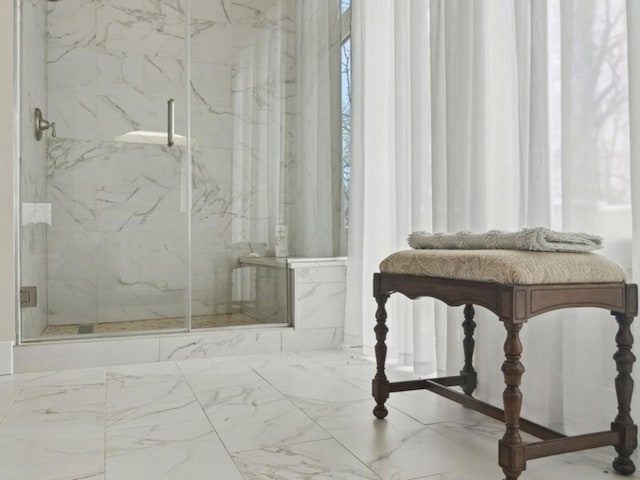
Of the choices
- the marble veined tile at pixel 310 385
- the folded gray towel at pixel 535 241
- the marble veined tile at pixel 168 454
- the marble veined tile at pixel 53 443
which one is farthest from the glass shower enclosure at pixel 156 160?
the folded gray towel at pixel 535 241

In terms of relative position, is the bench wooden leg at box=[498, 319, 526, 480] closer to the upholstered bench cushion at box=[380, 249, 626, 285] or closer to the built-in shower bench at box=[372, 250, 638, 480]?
the built-in shower bench at box=[372, 250, 638, 480]

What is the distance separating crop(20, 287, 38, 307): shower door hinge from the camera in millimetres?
2641

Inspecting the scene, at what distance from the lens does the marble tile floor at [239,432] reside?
142 centimetres

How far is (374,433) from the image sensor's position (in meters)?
1.70

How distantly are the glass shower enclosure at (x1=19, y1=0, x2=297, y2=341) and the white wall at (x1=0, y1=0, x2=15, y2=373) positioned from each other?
0.52 ft

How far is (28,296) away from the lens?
2.69 m

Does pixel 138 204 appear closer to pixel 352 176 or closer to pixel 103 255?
pixel 103 255

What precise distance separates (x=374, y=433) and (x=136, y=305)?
1.80m

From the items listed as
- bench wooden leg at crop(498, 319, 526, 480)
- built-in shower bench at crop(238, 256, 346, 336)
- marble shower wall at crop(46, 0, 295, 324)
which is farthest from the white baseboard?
bench wooden leg at crop(498, 319, 526, 480)

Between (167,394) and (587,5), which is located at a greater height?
(587,5)

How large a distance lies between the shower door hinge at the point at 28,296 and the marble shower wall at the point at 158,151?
0.46 ft

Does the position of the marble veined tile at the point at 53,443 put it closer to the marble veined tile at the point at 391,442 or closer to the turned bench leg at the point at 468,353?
the marble veined tile at the point at 391,442

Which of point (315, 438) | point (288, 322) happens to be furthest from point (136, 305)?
point (315, 438)

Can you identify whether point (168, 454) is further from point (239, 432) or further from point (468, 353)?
point (468, 353)
